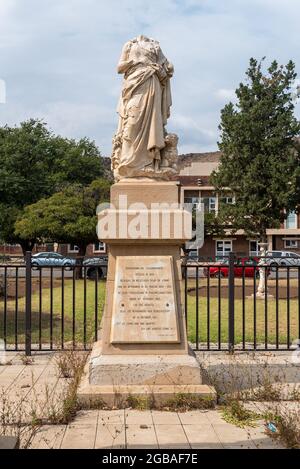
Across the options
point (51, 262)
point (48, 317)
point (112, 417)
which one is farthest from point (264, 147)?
point (112, 417)

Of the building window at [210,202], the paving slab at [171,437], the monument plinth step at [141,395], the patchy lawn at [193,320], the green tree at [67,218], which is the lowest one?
the patchy lawn at [193,320]

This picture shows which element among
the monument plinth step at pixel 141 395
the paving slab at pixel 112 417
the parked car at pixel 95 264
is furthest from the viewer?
the parked car at pixel 95 264

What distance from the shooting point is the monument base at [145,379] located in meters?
6.32

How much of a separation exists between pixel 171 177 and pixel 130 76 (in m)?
1.36

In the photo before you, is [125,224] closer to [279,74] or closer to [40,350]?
[40,350]

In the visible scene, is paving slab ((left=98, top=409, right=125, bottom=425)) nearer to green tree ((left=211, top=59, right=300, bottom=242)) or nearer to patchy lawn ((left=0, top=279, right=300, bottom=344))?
patchy lawn ((left=0, top=279, right=300, bottom=344))

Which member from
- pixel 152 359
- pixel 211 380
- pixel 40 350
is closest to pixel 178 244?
pixel 152 359

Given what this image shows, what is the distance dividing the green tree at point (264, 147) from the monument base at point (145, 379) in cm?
1628

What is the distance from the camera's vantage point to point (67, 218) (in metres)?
30.0

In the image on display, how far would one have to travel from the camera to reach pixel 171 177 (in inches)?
281

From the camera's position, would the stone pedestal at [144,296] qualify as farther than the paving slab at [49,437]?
Yes

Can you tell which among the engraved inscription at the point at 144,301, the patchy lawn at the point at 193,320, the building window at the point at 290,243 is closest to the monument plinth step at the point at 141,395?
the engraved inscription at the point at 144,301

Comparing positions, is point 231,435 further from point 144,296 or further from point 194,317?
point 194,317

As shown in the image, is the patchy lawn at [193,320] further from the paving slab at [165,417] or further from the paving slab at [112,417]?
the paving slab at [165,417]
